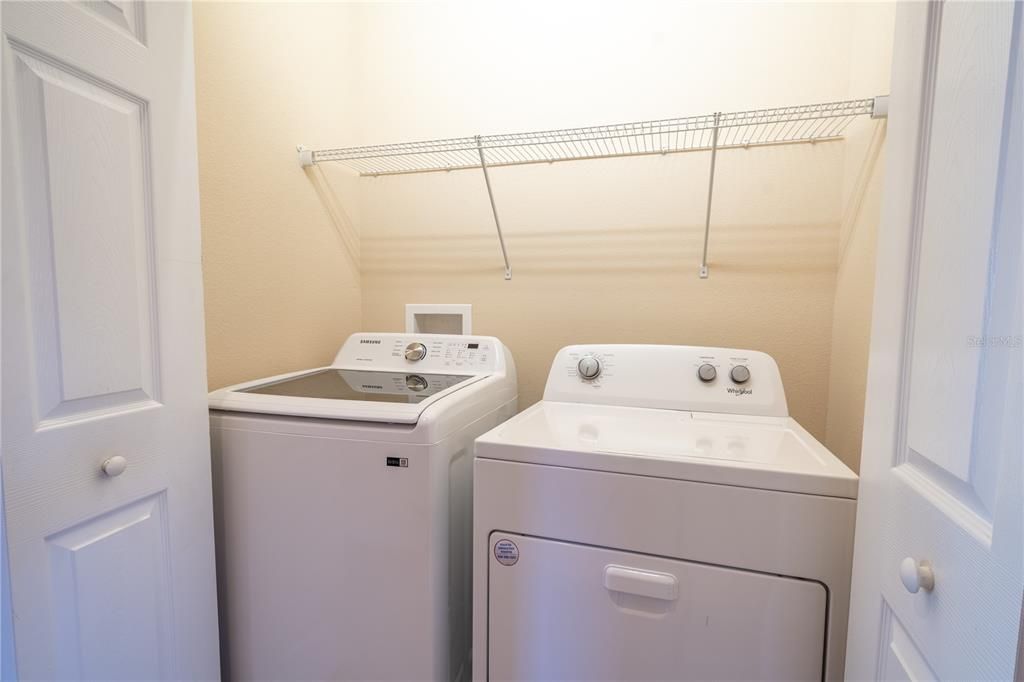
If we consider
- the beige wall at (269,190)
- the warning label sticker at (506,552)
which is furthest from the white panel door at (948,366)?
the beige wall at (269,190)

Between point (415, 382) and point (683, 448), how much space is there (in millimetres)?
872

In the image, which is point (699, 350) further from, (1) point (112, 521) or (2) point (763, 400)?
(1) point (112, 521)

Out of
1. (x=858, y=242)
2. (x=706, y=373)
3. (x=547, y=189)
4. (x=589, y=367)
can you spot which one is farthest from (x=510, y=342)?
(x=858, y=242)

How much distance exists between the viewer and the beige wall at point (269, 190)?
1.28 metres

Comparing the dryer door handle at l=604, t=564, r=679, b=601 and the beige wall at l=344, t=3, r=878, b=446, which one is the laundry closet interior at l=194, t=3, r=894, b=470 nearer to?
the beige wall at l=344, t=3, r=878, b=446

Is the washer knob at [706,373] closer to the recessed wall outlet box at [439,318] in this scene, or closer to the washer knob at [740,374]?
the washer knob at [740,374]

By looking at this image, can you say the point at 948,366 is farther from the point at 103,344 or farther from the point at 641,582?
the point at 103,344

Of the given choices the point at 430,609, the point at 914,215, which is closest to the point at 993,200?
the point at 914,215

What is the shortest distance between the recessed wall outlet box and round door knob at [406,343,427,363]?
0.28 m

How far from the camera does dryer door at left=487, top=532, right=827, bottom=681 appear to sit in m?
0.81

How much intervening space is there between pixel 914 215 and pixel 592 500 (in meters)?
0.71

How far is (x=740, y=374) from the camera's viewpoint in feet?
4.33

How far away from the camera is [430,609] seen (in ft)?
3.35

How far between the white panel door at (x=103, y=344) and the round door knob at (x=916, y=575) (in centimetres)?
125
